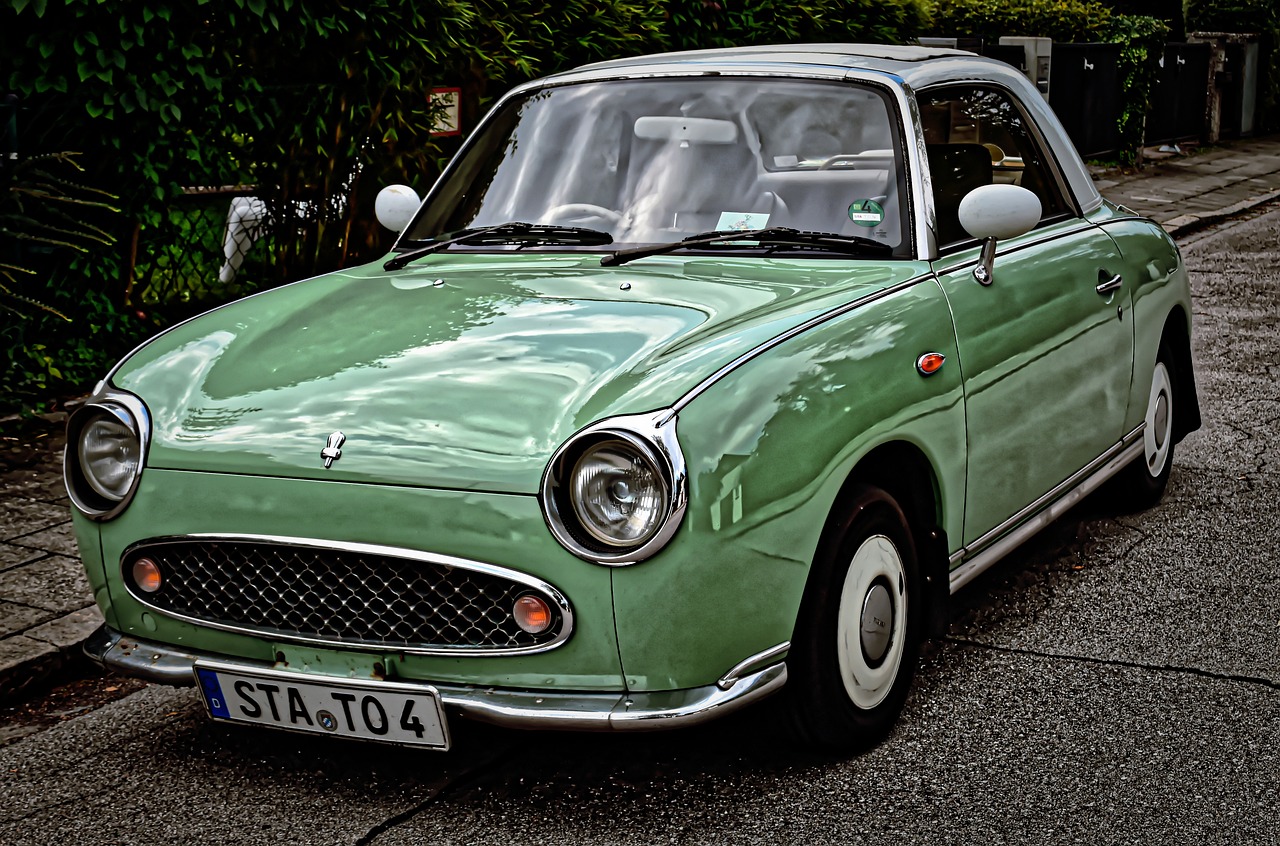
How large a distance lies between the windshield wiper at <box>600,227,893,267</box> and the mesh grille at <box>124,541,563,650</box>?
1293 mm

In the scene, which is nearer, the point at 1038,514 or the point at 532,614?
the point at 532,614

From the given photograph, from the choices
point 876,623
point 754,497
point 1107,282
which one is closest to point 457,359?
point 754,497

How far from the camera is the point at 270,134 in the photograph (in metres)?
8.03

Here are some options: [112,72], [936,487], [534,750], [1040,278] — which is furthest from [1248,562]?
[112,72]

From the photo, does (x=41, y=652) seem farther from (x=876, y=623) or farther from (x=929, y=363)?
(x=929, y=363)

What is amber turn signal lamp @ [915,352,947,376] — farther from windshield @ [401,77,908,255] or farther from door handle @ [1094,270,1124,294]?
door handle @ [1094,270,1124,294]

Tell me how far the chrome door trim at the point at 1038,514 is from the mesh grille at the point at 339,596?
1442 millimetres

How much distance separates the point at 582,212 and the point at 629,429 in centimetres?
157

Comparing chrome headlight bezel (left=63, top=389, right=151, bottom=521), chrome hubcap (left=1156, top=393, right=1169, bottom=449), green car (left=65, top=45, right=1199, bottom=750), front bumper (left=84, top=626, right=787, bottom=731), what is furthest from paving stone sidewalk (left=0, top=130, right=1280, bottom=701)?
chrome hubcap (left=1156, top=393, right=1169, bottom=449)

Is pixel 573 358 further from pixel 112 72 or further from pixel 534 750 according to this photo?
pixel 112 72

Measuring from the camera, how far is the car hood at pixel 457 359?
3293 mm

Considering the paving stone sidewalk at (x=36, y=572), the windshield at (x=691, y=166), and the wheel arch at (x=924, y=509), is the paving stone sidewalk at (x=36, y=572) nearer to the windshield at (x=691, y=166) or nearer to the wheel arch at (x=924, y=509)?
the windshield at (x=691, y=166)

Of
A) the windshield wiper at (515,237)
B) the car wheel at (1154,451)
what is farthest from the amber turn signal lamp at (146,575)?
the car wheel at (1154,451)

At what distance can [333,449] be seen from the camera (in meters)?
3.35
